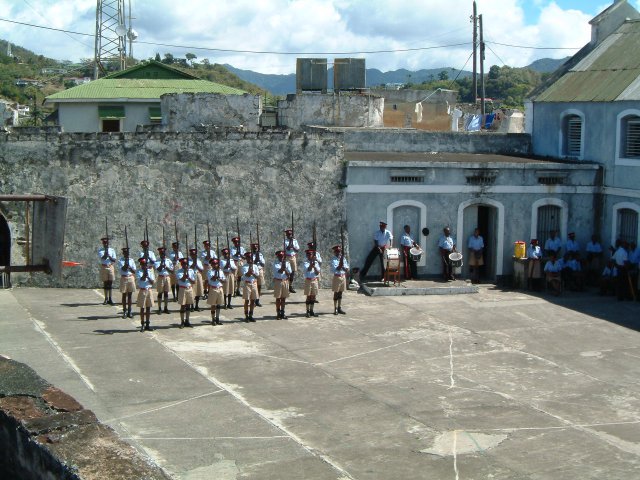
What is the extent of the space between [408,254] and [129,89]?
1555cm

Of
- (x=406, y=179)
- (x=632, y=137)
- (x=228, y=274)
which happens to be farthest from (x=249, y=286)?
(x=632, y=137)

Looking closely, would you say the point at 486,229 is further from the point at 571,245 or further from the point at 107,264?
the point at 107,264

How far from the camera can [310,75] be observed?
3647 cm

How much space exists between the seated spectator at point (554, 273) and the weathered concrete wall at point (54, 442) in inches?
657

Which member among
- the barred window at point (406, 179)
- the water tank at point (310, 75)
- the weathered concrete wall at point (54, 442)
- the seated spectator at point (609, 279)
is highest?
the water tank at point (310, 75)

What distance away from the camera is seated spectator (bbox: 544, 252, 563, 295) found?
23.7 m

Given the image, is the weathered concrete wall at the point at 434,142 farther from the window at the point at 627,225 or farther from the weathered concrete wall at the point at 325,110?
the weathered concrete wall at the point at 325,110

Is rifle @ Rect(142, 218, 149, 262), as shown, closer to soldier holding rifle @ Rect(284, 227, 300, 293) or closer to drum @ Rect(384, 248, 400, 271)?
soldier holding rifle @ Rect(284, 227, 300, 293)

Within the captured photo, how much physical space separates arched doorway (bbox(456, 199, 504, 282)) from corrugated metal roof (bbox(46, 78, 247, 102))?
1180cm

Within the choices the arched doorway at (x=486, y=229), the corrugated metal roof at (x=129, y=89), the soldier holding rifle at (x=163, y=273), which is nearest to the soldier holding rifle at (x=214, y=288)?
the soldier holding rifle at (x=163, y=273)

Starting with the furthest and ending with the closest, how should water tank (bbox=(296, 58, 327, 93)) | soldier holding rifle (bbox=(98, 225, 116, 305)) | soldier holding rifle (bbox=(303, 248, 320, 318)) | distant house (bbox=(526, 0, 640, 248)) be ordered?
water tank (bbox=(296, 58, 327, 93)) < distant house (bbox=(526, 0, 640, 248)) < soldier holding rifle (bbox=(98, 225, 116, 305)) < soldier holding rifle (bbox=(303, 248, 320, 318))

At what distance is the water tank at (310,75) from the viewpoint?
36406 mm

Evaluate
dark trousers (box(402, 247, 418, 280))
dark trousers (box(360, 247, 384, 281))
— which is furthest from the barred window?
dark trousers (box(360, 247, 384, 281))

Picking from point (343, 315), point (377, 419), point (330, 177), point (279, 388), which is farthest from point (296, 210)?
point (377, 419)
